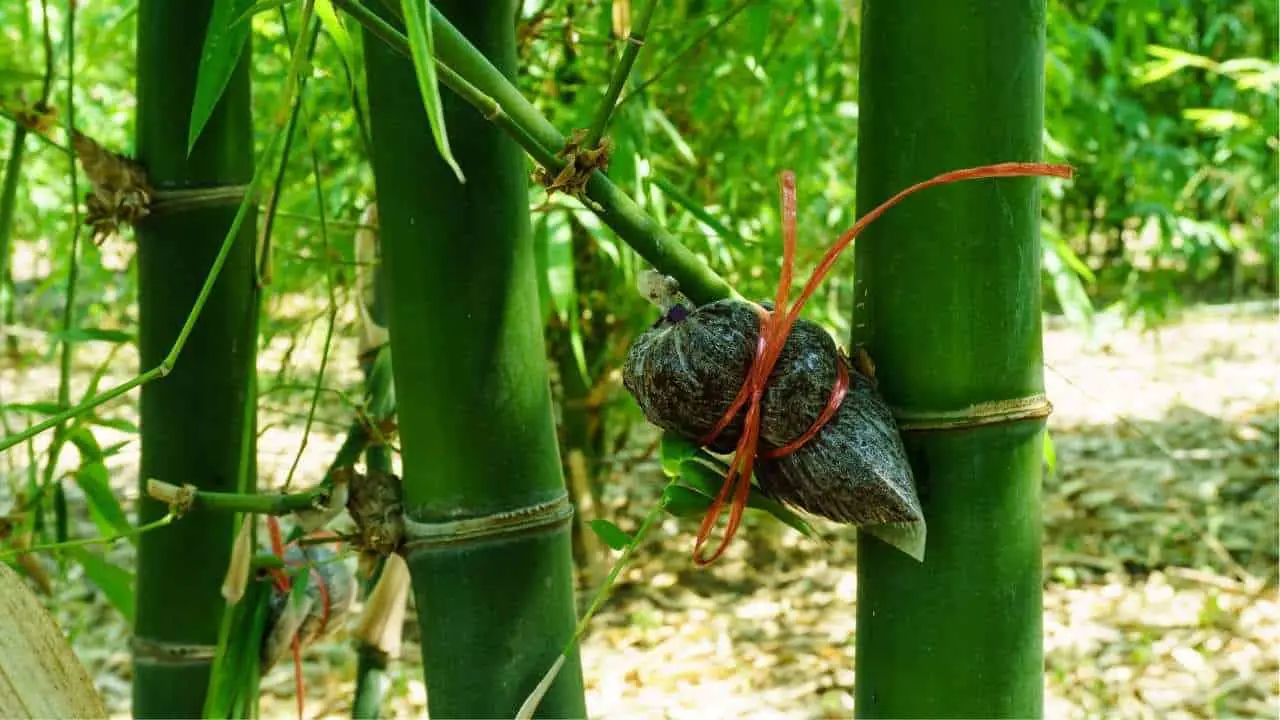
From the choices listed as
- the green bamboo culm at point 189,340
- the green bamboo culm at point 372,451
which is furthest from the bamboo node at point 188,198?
the green bamboo culm at point 372,451

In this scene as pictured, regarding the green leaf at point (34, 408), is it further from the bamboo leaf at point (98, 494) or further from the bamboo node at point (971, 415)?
the bamboo node at point (971, 415)

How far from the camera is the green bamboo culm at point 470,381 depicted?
2.04ft

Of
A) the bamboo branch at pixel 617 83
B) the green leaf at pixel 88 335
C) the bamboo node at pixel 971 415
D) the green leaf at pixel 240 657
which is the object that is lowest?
the green leaf at pixel 240 657

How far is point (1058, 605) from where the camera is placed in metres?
2.30

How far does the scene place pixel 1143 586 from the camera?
235 cm

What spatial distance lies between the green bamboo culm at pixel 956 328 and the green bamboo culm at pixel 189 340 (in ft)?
1.35

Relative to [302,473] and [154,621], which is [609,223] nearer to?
[154,621]

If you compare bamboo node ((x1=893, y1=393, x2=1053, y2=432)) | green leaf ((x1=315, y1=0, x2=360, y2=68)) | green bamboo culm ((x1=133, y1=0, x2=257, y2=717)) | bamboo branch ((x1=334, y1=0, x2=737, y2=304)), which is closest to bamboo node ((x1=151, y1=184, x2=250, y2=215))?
green bamboo culm ((x1=133, y1=0, x2=257, y2=717))

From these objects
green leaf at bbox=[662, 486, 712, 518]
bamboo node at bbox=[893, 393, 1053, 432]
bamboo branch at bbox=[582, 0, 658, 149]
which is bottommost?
green leaf at bbox=[662, 486, 712, 518]

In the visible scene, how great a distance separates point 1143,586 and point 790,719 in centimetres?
83

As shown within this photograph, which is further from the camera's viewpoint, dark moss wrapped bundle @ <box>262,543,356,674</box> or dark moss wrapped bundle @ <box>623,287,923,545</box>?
dark moss wrapped bundle @ <box>262,543,356,674</box>

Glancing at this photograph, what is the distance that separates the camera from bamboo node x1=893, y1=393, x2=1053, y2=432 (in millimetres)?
570

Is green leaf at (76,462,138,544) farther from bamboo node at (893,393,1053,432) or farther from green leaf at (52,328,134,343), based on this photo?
bamboo node at (893,393,1053,432)

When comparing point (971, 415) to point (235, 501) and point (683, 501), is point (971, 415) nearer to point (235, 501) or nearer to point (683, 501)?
point (683, 501)
